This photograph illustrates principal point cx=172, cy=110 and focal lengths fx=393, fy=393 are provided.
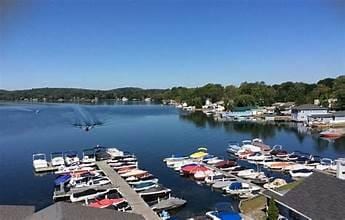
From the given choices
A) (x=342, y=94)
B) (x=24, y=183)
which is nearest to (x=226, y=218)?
(x=24, y=183)

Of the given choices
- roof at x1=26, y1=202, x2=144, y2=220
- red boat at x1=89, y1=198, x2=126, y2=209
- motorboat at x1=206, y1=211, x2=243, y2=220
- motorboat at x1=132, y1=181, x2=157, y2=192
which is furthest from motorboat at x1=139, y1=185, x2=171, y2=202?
roof at x1=26, y1=202, x2=144, y2=220

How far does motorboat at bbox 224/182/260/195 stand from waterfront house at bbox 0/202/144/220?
5470 millimetres

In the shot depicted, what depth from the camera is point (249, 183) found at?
11.2m

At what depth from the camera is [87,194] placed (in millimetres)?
10523

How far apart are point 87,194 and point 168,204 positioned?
7.86 ft

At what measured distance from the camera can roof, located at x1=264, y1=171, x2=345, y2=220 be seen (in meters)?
5.92

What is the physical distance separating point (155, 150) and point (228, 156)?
12.1ft

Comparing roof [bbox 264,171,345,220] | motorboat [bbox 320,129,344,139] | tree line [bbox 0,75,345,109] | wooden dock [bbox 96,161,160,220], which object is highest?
tree line [bbox 0,75,345,109]

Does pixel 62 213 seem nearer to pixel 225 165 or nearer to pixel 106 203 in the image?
pixel 106 203

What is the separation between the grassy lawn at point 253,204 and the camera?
862 cm

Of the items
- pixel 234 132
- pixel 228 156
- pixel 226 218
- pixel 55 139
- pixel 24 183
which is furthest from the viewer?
pixel 234 132

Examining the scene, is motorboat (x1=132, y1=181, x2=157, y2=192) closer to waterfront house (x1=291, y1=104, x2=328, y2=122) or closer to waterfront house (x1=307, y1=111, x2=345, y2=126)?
waterfront house (x1=307, y1=111, x2=345, y2=126)

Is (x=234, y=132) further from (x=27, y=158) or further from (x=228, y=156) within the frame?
(x=27, y=158)

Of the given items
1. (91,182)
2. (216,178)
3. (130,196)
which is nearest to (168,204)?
(130,196)
